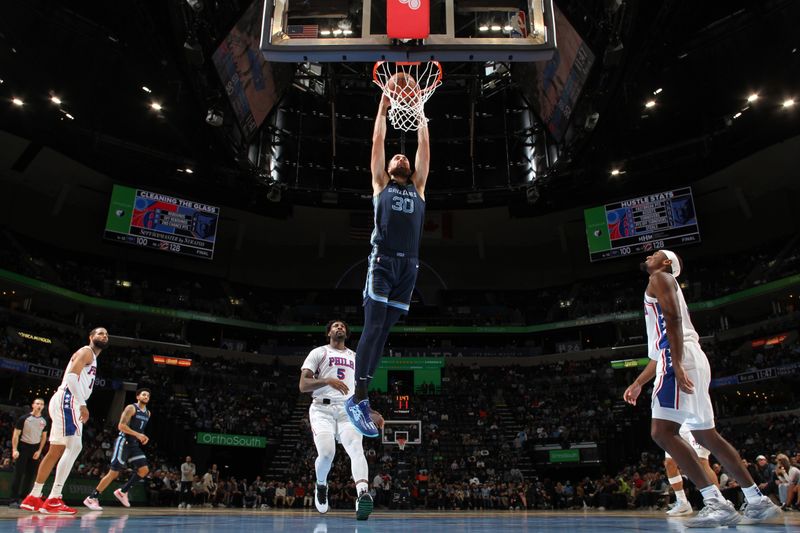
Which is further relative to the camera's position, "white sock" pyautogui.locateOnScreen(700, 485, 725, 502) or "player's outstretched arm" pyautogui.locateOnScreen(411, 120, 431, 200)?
"player's outstretched arm" pyautogui.locateOnScreen(411, 120, 431, 200)

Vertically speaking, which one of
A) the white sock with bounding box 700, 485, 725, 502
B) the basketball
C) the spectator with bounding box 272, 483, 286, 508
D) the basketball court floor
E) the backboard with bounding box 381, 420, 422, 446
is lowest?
the spectator with bounding box 272, 483, 286, 508

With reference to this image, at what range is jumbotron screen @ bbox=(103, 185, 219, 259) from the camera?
92.0ft

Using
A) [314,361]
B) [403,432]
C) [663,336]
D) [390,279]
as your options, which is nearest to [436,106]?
[403,432]

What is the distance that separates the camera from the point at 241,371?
33.6 metres

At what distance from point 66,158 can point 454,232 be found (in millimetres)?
21309

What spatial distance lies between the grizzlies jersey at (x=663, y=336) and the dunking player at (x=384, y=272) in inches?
86.8

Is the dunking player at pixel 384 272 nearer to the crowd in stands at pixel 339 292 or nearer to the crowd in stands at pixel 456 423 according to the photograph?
the crowd in stands at pixel 456 423

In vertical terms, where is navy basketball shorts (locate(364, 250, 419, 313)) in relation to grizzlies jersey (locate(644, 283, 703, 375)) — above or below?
above

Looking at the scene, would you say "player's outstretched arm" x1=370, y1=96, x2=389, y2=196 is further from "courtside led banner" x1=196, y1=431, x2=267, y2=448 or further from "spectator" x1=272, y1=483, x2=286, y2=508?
"courtside led banner" x1=196, y1=431, x2=267, y2=448

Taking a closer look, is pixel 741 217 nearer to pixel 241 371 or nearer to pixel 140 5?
pixel 241 371

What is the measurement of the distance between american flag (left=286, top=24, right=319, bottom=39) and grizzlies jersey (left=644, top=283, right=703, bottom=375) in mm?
4725

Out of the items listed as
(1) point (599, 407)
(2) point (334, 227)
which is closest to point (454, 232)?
(2) point (334, 227)

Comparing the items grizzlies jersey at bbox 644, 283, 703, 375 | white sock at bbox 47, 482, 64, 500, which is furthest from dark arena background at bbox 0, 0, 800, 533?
white sock at bbox 47, 482, 64, 500

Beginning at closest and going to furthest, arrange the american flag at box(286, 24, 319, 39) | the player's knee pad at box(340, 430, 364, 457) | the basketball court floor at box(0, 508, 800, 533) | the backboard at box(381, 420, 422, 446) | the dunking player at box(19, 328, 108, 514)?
the basketball court floor at box(0, 508, 800, 533)
the player's knee pad at box(340, 430, 364, 457)
the american flag at box(286, 24, 319, 39)
the dunking player at box(19, 328, 108, 514)
the backboard at box(381, 420, 422, 446)
